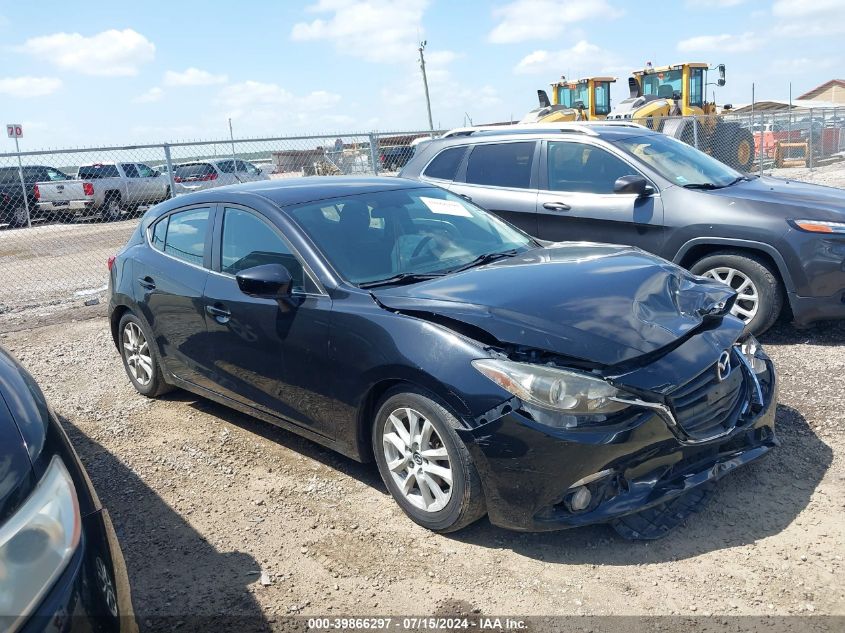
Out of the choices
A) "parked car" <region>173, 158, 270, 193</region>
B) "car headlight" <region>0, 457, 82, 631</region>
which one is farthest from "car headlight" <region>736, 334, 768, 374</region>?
"parked car" <region>173, 158, 270, 193</region>

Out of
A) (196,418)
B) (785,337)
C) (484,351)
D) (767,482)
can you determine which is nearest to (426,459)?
(484,351)

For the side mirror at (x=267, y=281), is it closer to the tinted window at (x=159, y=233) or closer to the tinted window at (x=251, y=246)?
the tinted window at (x=251, y=246)

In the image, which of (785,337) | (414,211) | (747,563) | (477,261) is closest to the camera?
(747,563)

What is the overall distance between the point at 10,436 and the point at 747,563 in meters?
2.77

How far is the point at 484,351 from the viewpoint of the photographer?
3.28 metres

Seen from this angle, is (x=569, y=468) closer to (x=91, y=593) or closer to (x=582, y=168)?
(x=91, y=593)

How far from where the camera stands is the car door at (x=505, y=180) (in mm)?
7094

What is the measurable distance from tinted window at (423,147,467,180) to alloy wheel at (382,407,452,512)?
14.7 feet

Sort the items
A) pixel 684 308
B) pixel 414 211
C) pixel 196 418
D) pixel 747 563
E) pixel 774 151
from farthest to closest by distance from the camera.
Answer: pixel 774 151 → pixel 196 418 → pixel 414 211 → pixel 684 308 → pixel 747 563

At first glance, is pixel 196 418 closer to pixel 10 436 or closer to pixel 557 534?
pixel 557 534

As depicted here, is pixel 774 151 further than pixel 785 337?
Yes

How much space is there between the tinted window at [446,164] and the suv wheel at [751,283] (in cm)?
266

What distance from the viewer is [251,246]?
4473mm

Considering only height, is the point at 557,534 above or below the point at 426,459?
below
